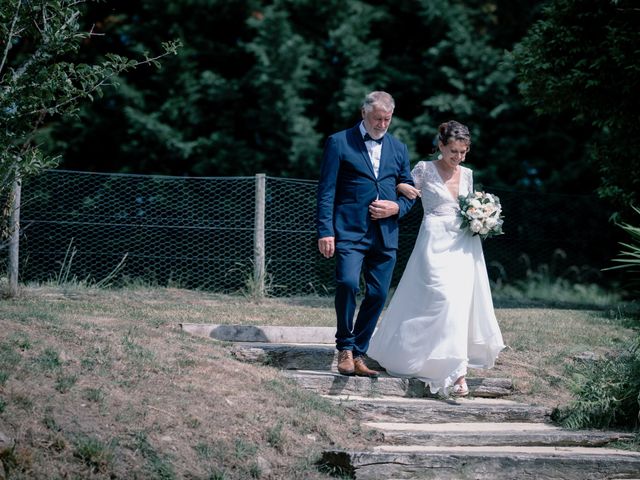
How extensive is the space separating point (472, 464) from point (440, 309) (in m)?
1.55

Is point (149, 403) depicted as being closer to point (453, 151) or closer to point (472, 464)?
point (472, 464)

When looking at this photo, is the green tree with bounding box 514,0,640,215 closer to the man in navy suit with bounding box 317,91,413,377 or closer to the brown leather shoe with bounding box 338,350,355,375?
the man in navy suit with bounding box 317,91,413,377

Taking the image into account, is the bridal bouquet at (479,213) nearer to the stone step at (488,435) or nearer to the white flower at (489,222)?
the white flower at (489,222)

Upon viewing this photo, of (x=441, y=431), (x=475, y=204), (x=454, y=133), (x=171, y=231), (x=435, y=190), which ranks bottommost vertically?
(x=441, y=431)

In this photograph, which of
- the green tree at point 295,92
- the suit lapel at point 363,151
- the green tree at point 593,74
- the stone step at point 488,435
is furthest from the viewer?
the green tree at point 295,92

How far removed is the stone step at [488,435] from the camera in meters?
6.62

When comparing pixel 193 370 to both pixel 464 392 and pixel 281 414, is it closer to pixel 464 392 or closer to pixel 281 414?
pixel 281 414

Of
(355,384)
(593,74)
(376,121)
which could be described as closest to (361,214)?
(376,121)

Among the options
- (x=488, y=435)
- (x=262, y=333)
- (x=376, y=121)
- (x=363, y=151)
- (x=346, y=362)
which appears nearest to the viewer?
(x=488, y=435)

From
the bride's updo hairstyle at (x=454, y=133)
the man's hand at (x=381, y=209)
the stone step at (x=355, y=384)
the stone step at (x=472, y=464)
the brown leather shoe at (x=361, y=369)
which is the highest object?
the bride's updo hairstyle at (x=454, y=133)

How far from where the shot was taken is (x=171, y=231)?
1242cm

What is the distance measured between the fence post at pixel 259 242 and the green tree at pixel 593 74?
438 centimetres

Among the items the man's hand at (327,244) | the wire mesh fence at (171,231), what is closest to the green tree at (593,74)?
the wire mesh fence at (171,231)

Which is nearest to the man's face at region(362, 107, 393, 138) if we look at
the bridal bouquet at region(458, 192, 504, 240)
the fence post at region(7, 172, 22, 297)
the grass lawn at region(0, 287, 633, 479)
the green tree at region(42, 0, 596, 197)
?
the bridal bouquet at region(458, 192, 504, 240)
